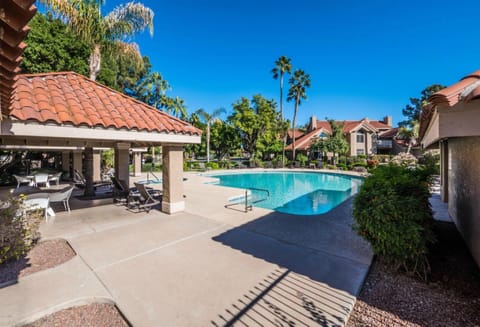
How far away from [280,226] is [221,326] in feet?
13.3

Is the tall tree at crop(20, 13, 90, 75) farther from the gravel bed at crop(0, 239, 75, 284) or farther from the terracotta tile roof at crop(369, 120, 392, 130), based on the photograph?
the terracotta tile roof at crop(369, 120, 392, 130)

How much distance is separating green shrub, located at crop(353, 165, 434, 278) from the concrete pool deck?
24.6 inches

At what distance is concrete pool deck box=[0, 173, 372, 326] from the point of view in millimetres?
3113

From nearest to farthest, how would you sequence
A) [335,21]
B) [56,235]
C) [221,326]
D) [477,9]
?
[221,326] < [56,235] < [477,9] < [335,21]

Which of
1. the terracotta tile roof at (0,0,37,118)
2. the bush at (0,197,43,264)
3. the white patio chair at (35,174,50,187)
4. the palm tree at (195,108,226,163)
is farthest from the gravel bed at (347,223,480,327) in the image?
the palm tree at (195,108,226,163)

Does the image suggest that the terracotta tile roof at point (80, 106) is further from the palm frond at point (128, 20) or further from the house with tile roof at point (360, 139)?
the house with tile roof at point (360, 139)

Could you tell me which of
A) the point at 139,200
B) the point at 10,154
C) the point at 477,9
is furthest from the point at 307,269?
the point at 10,154

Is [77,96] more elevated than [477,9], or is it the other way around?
[477,9]

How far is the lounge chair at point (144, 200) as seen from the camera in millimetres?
8391

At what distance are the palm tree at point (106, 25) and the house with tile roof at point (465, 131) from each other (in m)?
16.2

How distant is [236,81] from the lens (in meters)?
36.1

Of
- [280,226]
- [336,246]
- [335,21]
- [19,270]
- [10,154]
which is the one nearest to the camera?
[19,270]

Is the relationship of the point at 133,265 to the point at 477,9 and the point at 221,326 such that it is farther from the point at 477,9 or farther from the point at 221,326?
the point at 477,9

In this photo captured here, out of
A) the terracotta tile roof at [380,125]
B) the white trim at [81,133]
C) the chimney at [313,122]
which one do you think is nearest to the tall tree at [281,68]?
the chimney at [313,122]
